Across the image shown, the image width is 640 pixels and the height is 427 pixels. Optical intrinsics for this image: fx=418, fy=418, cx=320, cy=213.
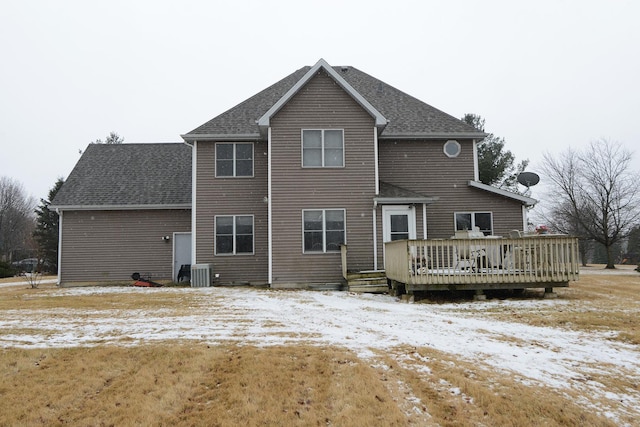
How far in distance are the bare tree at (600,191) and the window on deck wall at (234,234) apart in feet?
79.9

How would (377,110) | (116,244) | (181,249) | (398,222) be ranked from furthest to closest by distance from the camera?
1. (181,249)
2. (116,244)
3. (377,110)
4. (398,222)

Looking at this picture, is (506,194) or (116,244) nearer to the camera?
(506,194)

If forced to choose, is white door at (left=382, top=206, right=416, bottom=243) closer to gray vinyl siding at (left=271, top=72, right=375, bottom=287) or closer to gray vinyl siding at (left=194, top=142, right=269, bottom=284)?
gray vinyl siding at (left=271, top=72, right=375, bottom=287)

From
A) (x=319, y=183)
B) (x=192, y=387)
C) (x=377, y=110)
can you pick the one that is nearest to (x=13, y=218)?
(x=319, y=183)

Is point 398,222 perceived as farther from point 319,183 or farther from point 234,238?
point 234,238

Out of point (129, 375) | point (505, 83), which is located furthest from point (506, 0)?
point (505, 83)

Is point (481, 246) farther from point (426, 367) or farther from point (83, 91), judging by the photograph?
point (83, 91)

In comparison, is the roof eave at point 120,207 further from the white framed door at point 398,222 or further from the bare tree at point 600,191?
the bare tree at point 600,191

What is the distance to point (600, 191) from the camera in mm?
30641

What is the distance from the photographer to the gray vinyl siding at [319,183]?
45.7 feet

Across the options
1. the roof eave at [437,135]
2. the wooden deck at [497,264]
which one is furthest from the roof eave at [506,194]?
the wooden deck at [497,264]

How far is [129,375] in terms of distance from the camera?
4.65 meters

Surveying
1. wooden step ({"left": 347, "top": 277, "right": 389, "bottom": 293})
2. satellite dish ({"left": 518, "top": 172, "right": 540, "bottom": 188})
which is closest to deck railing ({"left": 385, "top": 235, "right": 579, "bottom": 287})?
wooden step ({"left": 347, "top": 277, "right": 389, "bottom": 293})

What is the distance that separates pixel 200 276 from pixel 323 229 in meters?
4.63
